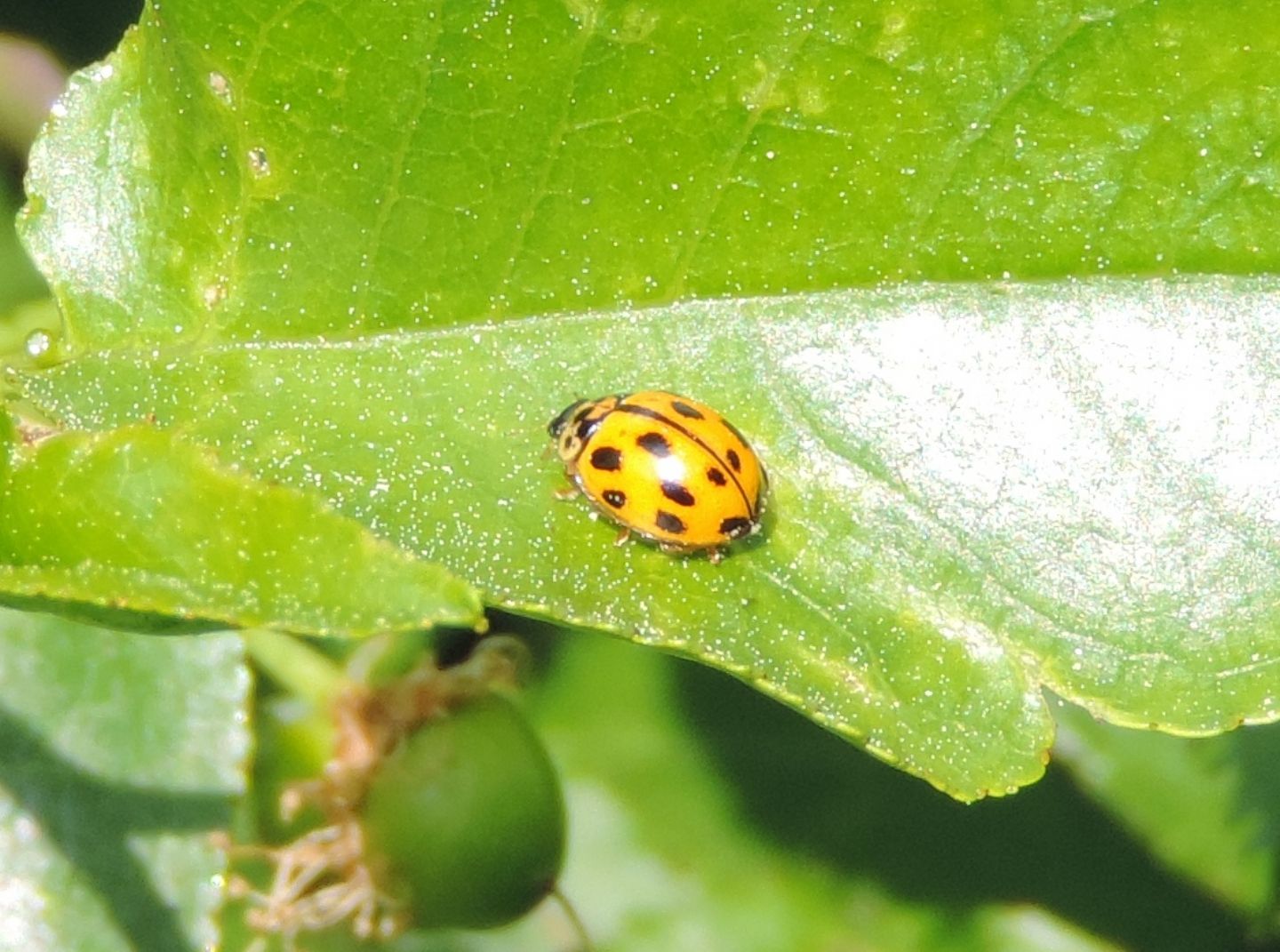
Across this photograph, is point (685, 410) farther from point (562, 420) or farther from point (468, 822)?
point (468, 822)

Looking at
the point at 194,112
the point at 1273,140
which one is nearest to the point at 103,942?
the point at 194,112

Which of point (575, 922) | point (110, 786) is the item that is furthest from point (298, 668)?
point (575, 922)

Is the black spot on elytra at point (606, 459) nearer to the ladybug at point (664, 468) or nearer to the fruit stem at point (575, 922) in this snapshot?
the ladybug at point (664, 468)

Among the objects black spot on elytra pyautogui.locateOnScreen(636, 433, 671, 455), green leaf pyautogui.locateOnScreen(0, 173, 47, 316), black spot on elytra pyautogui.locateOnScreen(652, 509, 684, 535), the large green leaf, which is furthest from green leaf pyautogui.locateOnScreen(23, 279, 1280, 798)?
green leaf pyautogui.locateOnScreen(0, 173, 47, 316)

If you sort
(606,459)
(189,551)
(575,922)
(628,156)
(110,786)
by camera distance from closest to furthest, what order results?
(189,551) → (628,156) → (606,459) → (110,786) → (575,922)

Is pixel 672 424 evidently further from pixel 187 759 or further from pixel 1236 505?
pixel 187 759
